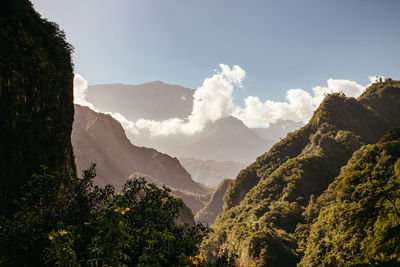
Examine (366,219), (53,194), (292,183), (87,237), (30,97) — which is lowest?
(87,237)

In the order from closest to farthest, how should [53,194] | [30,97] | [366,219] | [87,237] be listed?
[87,237] < [53,194] < [30,97] < [366,219]

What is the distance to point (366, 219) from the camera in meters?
31.8

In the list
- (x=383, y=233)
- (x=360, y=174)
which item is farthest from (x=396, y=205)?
(x=360, y=174)

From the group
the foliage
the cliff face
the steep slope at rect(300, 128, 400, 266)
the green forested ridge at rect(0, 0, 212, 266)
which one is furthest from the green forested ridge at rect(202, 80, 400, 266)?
the cliff face

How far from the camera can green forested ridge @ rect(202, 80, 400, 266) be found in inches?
1892

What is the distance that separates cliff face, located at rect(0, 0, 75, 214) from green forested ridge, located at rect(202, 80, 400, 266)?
27.9 meters

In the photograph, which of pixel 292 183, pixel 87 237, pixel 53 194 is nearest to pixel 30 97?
pixel 53 194

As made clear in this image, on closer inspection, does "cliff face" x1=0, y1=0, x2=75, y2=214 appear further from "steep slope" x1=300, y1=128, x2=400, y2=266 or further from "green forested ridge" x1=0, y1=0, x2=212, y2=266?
"steep slope" x1=300, y1=128, x2=400, y2=266

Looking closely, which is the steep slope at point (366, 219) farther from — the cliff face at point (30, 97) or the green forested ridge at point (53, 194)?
the cliff face at point (30, 97)

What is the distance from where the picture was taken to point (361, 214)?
108 ft

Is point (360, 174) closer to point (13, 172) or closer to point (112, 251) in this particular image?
point (112, 251)

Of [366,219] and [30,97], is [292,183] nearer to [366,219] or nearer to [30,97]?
[366,219]

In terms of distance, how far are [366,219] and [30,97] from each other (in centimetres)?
4342

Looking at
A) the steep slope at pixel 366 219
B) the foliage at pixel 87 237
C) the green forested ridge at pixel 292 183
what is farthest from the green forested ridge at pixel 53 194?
→ the green forested ridge at pixel 292 183
